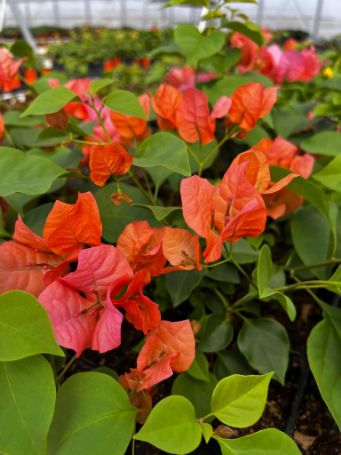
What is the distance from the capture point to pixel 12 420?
37 cm

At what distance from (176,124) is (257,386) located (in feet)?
1.10

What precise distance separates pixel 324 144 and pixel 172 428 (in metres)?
0.46

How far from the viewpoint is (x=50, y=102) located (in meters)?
0.54

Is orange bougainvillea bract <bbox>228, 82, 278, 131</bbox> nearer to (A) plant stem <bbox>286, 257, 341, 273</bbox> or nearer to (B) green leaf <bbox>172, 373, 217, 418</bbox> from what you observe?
(A) plant stem <bbox>286, 257, 341, 273</bbox>

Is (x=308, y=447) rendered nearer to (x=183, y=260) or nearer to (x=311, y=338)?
(x=311, y=338)

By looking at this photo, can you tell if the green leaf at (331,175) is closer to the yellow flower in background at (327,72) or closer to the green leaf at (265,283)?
the green leaf at (265,283)

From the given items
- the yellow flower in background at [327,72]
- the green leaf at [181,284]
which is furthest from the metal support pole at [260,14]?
the green leaf at [181,284]

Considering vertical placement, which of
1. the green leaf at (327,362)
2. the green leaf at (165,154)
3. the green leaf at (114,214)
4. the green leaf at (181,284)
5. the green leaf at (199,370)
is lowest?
the green leaf at (199,370)

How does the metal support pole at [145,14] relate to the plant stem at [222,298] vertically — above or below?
below

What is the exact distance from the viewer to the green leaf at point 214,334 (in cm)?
54

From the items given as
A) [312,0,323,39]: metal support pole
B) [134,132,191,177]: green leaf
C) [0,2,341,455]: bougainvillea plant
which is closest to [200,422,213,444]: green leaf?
[0,2,341,455]: bougainvillea plant

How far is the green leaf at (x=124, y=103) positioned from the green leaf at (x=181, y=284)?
0.18 m

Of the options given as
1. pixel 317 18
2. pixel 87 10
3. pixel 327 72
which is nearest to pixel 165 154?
pixel 327 72

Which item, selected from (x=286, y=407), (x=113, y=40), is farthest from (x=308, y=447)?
(x=113, y=40)
